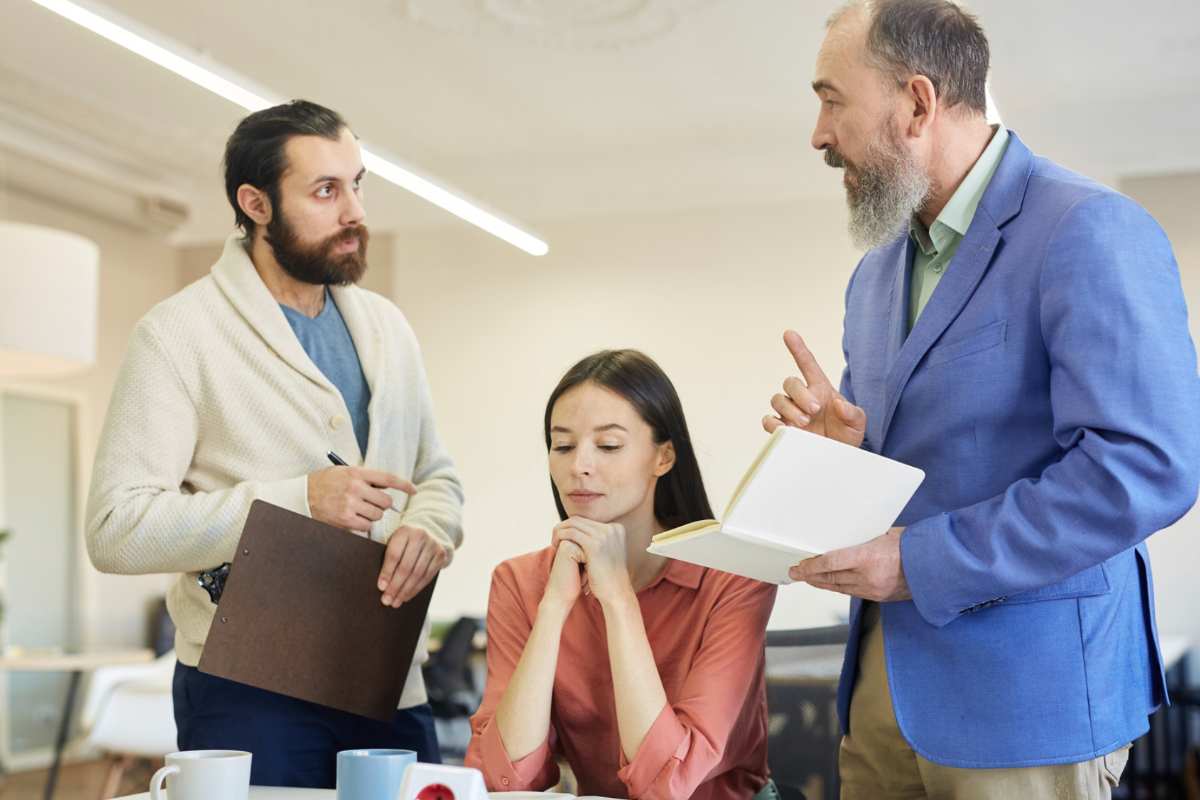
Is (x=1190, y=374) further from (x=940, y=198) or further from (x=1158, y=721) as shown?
(x=1158, y=721)

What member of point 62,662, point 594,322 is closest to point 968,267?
point 62,662

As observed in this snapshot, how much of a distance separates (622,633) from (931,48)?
0.95m

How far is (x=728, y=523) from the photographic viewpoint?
4.55 ft

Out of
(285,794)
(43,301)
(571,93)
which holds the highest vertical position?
(571,93)

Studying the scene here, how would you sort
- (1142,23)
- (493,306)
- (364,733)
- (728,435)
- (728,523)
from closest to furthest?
1. (728,523)
2. (364,733)
3. (1142,23)
4. (728,435)
5. (493,306)

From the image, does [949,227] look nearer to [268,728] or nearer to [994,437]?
[994,437]

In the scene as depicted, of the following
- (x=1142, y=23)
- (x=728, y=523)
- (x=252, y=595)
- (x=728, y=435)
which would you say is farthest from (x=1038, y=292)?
(x=728, y=435)

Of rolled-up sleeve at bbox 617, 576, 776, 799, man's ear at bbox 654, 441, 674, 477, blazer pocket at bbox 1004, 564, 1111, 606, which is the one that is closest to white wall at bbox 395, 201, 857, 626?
man's ear at bbox 654, 441, 674, 477

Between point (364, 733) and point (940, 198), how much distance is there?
125 cm

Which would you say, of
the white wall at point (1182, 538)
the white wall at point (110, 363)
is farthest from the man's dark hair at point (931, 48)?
the white wall at point (110, 363)

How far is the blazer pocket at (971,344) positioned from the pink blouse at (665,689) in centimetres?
50

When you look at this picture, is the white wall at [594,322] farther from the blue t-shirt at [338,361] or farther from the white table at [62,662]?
the blue t-shirt at [338,361]

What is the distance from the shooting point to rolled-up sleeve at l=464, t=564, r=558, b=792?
1.78m

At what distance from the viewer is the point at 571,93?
6.67 m
